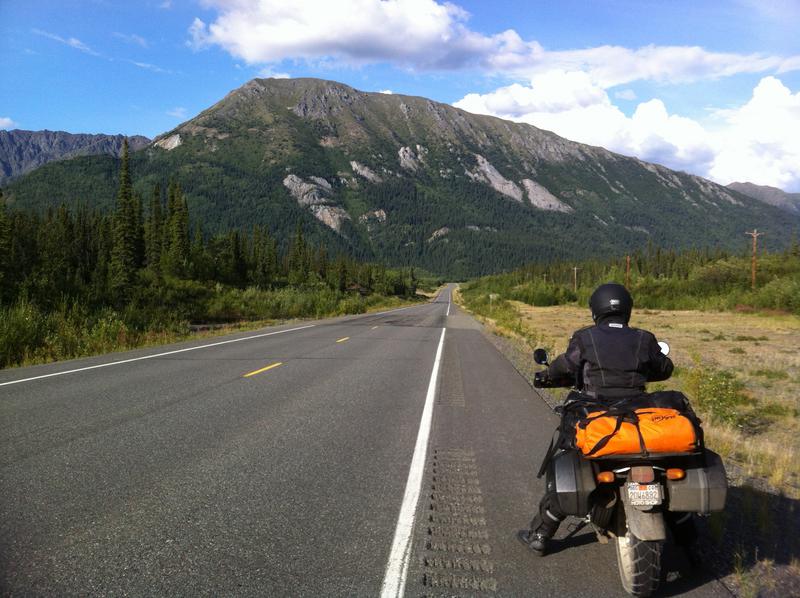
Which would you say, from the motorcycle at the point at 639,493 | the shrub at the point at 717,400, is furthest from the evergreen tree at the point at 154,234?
the motorcycle at the point at 639,493

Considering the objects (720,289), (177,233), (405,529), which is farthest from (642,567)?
(720,289)

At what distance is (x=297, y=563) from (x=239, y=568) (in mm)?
362

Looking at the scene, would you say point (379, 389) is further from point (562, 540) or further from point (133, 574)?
point (133, 574)

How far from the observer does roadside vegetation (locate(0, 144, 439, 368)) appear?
630 inches

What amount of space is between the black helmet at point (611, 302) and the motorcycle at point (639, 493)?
75cm

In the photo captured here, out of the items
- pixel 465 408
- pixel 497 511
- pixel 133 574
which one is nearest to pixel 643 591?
pixel 497 511

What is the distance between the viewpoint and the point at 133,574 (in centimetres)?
346

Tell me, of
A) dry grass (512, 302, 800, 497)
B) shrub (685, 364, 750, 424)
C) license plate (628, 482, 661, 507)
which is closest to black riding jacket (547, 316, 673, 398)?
license plate (628, 482, 661, 507)

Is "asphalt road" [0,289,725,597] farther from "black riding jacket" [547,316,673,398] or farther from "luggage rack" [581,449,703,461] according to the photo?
"black riding jacket" [547,316,673,398]

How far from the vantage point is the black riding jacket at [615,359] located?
3.92m

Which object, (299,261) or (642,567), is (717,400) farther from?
(299,261)

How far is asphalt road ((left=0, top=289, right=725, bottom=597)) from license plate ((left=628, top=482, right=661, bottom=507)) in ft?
2.16

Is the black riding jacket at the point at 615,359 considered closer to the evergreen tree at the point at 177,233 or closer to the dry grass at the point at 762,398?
the dry grass at the point at 762,398

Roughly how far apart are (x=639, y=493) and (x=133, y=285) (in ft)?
134
